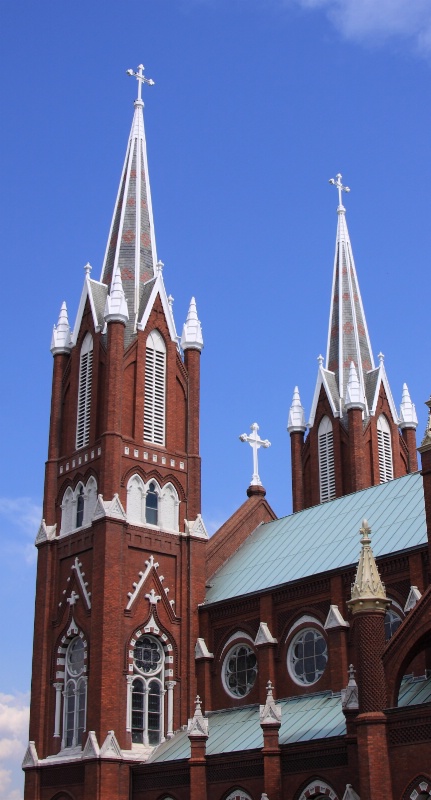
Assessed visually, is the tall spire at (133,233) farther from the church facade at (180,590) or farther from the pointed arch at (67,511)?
the pointed arch at (67,511)

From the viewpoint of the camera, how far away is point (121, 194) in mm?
54094

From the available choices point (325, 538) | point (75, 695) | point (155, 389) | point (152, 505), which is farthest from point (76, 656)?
point (155, 389)

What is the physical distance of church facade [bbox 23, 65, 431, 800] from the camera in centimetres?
3525

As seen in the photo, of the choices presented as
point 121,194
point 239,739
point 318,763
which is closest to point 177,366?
point 121,194

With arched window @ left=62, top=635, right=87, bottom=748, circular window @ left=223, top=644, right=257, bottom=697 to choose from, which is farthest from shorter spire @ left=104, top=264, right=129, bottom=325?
circular window @ left=223, top=644, right=257, bottom=697

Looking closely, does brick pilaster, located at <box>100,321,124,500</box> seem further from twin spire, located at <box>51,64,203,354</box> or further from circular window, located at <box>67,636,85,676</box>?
circular window, located at <box>67,636,85,676</box>

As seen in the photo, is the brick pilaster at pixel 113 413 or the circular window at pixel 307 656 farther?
the brick pilaster at pixel 113 413

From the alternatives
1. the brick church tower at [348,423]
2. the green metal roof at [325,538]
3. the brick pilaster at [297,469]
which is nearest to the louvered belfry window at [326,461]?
the brick church tower at [348,423]

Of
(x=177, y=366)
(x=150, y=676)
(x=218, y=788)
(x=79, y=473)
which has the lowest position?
(x=218, y=788)

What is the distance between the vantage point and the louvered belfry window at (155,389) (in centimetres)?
4728

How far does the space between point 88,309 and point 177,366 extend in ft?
15.2

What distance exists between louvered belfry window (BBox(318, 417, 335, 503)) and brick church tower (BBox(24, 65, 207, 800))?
9068 millimetres

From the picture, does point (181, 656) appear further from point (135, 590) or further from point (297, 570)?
point (297, 570)

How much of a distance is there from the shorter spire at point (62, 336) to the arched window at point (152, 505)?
808 cm
